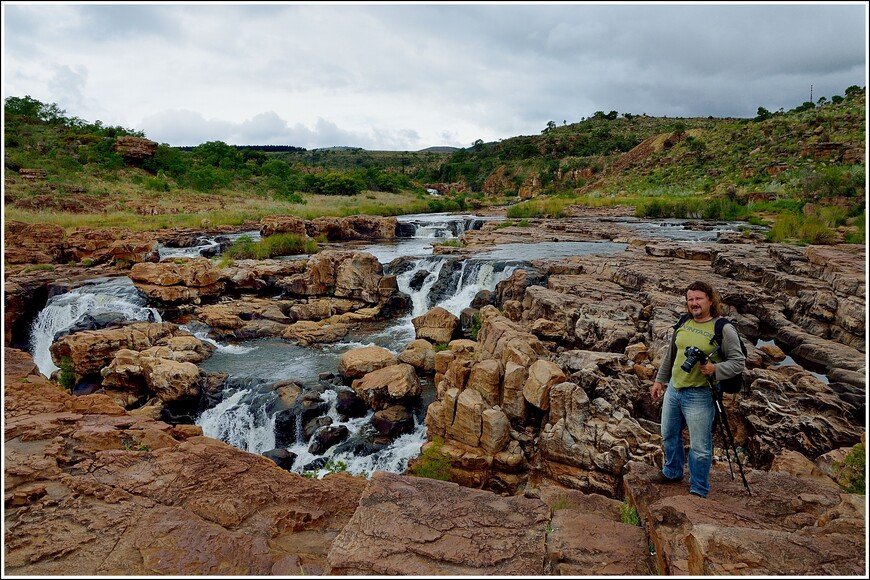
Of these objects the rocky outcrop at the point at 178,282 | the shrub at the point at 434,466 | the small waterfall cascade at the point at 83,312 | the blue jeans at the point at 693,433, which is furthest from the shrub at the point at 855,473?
the rocky outcrop at the point at 178,282

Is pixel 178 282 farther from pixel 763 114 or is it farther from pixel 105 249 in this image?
pixel 763 114

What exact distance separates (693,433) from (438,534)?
2119 millimetres

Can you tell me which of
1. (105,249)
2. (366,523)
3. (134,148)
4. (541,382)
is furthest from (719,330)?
(134,148)

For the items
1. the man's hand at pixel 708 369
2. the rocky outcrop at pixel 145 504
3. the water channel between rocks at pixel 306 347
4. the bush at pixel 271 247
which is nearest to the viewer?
the rocky outcrop at pixel 145 504

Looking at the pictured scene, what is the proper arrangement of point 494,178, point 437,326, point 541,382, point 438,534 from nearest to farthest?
point 438,534
point 541,382
point 437,326
point 494,178

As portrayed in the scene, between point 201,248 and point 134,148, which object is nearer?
point 201,248

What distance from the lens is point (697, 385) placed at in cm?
351

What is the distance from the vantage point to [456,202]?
45000 millimetres

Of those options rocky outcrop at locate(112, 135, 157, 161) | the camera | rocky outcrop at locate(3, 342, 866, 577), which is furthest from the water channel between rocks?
rocky outcrop at locate(112, 135, 157, 161)

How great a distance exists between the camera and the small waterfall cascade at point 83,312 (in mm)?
12695

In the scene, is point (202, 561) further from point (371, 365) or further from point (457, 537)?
point (371, 365)

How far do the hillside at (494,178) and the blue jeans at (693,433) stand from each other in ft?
41.6

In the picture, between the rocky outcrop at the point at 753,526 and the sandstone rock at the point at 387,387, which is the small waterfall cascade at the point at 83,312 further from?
the rocky outcrop at the point at 753,526

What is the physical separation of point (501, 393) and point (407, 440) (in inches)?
89.4
